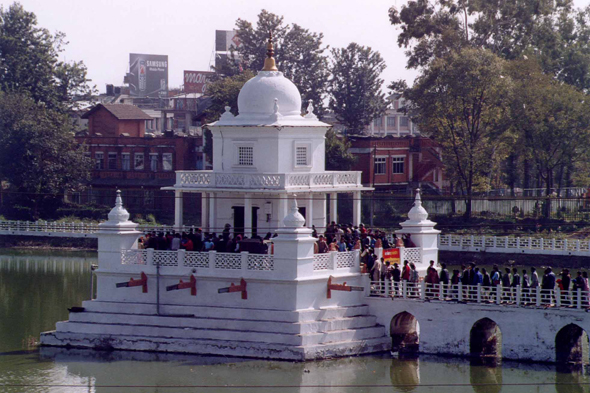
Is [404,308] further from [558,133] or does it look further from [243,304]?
[558,133]

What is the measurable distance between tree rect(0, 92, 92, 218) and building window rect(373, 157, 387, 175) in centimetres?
1701

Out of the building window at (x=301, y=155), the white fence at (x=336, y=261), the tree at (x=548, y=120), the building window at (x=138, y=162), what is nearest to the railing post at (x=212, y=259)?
the white fence at (x=336, y=261)

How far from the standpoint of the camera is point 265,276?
32.7 meters

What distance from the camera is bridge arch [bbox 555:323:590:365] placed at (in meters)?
31.8

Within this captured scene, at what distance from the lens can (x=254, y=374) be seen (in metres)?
30.5

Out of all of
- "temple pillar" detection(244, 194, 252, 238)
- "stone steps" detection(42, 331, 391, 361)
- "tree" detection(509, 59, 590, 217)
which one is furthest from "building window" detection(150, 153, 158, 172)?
"stone steps" detection(42, 331, 391, 361)

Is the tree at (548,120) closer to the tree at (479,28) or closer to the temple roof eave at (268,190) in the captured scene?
the tree at (479,28)

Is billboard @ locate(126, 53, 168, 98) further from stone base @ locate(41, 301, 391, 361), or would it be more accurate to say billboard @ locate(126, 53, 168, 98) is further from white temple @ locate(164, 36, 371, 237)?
stone base @ locate(41, 301, 391, 361)

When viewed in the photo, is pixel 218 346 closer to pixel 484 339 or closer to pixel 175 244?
pixel 175 244

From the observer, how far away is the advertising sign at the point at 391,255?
34.8 m

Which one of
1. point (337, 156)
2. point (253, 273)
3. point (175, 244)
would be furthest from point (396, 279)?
point (337, 156)

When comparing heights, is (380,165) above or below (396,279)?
above

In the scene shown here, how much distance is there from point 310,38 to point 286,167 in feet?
154

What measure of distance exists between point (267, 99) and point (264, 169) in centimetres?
233
